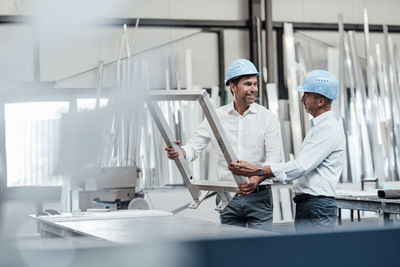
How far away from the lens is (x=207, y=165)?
580cm

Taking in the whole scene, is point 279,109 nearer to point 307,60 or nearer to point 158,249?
point 307,60

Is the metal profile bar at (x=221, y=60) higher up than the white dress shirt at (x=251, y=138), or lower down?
higher up

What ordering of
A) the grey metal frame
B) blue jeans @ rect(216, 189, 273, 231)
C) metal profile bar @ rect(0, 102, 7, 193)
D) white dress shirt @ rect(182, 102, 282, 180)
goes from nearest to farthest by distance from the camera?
metal profile bar @ rect(0, 102, 7, 193) < the grey metal frame < blue jeans @ rect(216, 189, 273, 231) < white dress shirt @ rect(182, 102, 282, 180)

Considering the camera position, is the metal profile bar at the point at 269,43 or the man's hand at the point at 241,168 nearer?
the man's hand at the point at 241,168

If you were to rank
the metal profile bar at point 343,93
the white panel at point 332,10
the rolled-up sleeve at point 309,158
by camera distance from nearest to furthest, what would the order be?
the rolled-up sleeve at point 309,158, the metal profile bar at point 343,93, the white panel at point 332,10

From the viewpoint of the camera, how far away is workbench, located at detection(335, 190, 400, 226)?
9.42 feet

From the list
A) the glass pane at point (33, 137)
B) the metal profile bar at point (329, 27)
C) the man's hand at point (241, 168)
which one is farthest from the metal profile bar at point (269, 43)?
the glass pane at point (33, 137)

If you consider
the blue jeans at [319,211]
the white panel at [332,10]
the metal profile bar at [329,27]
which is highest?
the white panel at [332,10]

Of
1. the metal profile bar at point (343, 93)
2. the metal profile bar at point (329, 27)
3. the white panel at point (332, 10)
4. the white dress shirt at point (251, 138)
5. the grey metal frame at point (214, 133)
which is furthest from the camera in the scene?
the white panel at point (332, 10)

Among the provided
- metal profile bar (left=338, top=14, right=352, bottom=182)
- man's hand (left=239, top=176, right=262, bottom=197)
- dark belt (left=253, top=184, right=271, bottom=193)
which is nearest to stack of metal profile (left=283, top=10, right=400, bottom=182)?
metal profile bar (left=338, top=14, right=352, bottom=182)

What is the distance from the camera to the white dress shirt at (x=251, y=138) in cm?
248

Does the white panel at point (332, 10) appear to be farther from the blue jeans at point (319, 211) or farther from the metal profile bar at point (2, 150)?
the metal profile bar at point (2, 150)

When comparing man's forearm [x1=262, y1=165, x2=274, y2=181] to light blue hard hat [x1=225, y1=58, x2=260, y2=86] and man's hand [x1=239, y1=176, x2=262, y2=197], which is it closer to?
man's hand [x1=239, y1=176, x2=262, y2=197]

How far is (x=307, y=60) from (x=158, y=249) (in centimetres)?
594
